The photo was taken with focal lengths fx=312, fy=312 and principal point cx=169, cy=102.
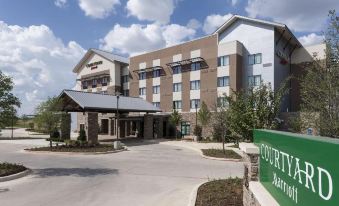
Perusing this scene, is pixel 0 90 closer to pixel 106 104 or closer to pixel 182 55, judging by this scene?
pixel 106 104

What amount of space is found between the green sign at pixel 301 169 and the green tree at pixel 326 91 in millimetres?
6003

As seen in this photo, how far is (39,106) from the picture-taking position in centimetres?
3002

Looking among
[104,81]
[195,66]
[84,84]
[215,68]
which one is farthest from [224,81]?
[84,84]

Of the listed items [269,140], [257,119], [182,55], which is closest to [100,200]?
[269,140]

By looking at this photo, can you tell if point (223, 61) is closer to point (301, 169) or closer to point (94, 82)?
point (94, 82)

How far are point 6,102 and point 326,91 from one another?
14842 millimetres

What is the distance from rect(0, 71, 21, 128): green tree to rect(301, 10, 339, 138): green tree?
46.7ft

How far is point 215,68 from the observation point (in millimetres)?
43250

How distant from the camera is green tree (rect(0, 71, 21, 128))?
51.9 feet

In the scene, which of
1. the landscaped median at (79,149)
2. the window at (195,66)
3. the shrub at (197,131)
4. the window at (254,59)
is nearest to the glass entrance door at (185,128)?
the shrub at (197,131)

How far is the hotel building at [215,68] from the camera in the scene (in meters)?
40.6

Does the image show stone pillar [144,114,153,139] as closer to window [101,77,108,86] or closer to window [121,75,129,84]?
window [121,75,129,84]

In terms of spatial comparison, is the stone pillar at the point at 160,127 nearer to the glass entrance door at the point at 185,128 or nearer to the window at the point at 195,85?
the glass entrance door at the point at 185,128

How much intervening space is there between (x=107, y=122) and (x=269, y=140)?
178 feet
